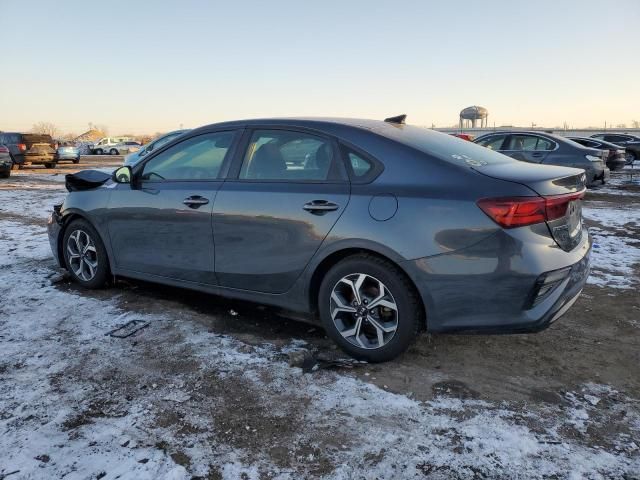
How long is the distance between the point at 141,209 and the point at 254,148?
1.20 metres

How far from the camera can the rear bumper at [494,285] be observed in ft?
9.11

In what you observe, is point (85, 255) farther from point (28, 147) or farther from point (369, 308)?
point (28, 147)

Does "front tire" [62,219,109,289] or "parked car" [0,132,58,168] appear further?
"parked car" [0,132,58,168]

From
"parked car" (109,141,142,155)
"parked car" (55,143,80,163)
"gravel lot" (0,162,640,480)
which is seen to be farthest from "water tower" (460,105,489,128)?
"gravel lot" (0,162,640,480)

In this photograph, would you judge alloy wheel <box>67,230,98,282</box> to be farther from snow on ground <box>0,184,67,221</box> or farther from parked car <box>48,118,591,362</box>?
snow on ground <box>0,184,67,221</box>

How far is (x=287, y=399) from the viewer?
9.31ft

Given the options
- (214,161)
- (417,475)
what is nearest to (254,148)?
(214,161)

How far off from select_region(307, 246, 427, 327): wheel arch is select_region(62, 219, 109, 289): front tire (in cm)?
225

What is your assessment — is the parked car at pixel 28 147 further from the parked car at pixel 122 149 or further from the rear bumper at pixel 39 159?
the parked car at pixel 122 149

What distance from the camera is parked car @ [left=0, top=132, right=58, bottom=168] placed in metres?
21.4

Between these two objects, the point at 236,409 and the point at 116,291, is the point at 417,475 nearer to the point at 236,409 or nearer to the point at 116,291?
the point at 236,409

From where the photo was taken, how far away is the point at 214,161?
155 inches

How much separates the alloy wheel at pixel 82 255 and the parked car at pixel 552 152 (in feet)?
29.4

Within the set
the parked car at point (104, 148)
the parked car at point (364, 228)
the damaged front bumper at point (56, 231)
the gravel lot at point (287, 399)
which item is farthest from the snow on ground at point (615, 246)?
the parked car at point (104, 148)
